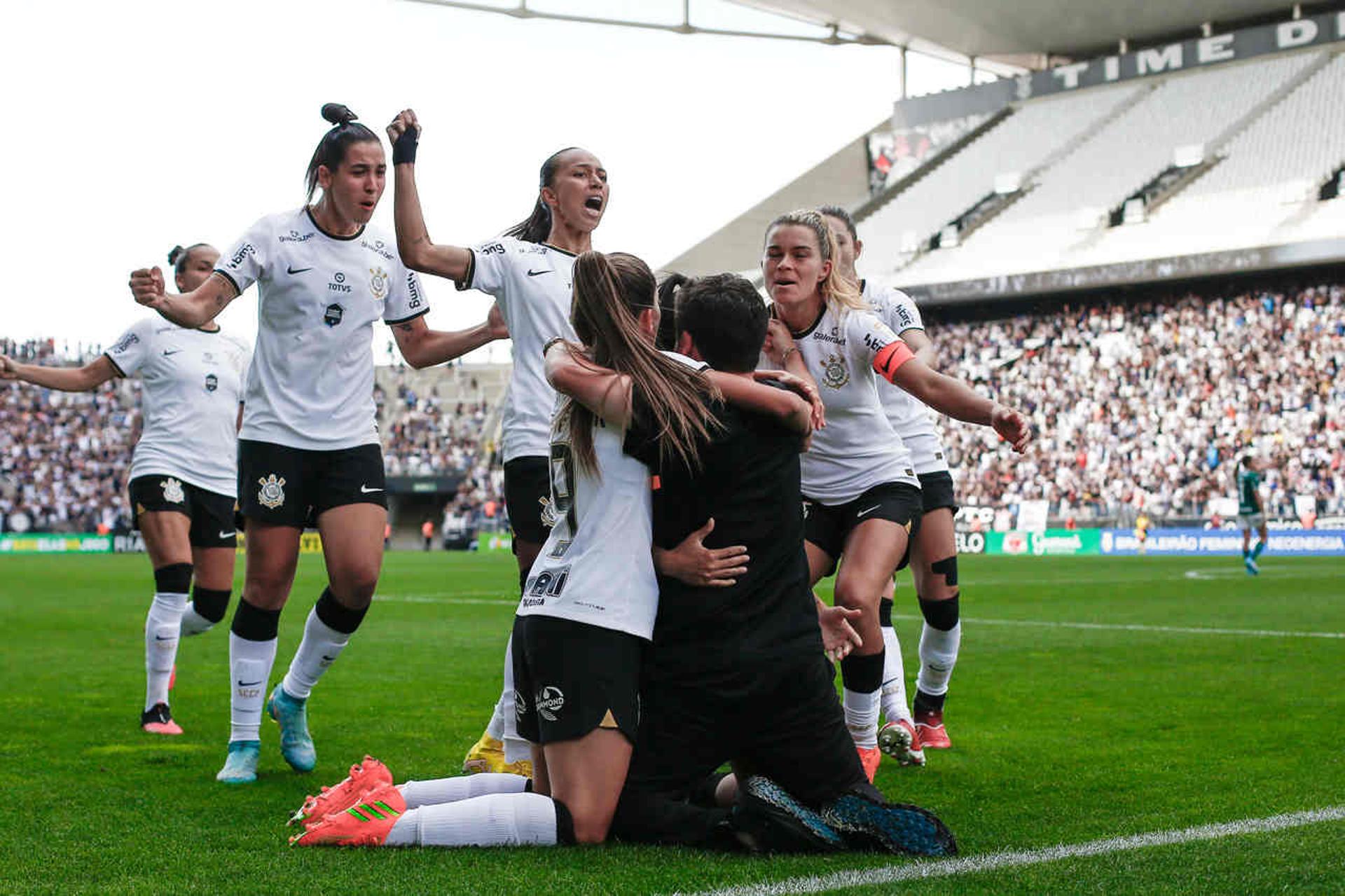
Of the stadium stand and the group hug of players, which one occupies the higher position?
the stadium stand

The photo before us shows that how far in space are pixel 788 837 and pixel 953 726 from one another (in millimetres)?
3118

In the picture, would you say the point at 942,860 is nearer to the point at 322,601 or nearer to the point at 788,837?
the point at 788,837

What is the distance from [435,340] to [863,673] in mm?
2196

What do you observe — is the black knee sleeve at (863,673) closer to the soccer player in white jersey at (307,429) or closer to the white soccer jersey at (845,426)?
the white soccer jersey at (845,426)

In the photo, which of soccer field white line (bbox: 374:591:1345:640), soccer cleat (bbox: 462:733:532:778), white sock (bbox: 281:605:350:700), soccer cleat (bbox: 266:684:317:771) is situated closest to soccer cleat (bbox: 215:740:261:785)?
soccer cleat (bbox: 266:684:317:771)

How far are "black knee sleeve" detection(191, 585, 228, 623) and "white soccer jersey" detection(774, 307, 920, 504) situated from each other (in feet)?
10.7

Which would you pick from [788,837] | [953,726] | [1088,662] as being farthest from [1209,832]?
[1088,662]

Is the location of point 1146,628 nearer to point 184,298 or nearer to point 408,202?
point 408,202

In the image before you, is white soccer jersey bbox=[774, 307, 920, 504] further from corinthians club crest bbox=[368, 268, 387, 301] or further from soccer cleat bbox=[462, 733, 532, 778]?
corinthians club crest bbox=[368, 268, 387, 301]

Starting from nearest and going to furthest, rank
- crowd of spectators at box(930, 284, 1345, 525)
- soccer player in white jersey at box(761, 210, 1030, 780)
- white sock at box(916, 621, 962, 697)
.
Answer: soccer player in white jersey at box(761, 210, 1030, 780), white sock at box(916, 621, 962, 697), crowd of spectators at box(930, 284, 1345, 525)

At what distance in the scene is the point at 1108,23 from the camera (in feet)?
165

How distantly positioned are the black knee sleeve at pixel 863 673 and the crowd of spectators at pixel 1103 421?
91.7 ft

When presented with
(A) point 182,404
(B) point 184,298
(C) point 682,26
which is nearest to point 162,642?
(A) point 182,404

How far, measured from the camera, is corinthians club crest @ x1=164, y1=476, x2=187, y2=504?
23.7 feet
